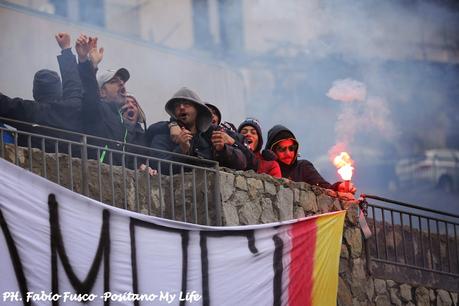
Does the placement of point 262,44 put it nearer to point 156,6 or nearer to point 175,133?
point 156,6

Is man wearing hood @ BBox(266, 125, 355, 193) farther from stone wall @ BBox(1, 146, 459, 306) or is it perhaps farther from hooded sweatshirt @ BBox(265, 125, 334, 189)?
stone wall @ BBox(1, 146, 459, 306)

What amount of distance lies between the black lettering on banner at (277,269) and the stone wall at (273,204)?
319mm

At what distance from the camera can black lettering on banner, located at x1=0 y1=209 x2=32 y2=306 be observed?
11000 millimetres

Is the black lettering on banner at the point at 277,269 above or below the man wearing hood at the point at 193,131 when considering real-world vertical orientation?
below

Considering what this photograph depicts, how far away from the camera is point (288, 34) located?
19.9 m

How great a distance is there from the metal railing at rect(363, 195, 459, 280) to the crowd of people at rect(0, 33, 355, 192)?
192 cm

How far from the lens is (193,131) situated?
13.6 m

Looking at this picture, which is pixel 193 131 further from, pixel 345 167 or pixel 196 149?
pixel 345 167

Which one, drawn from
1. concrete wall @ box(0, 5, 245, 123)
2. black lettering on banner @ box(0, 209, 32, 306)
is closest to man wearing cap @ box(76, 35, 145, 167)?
black lettering on banner @ box(0, 209, 32, 306)

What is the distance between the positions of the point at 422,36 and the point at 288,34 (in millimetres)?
2877

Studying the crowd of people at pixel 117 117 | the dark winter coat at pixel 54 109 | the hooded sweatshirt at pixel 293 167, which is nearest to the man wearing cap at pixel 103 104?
the crowd of people at pixel 117 117

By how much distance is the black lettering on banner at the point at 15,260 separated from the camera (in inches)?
433

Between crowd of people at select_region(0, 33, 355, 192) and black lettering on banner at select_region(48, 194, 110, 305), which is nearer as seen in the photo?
black lettering on banner at select_region(48, 194, 110, 305)

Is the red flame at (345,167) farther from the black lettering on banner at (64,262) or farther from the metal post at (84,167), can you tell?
the black lettering on banner at (64,262)
